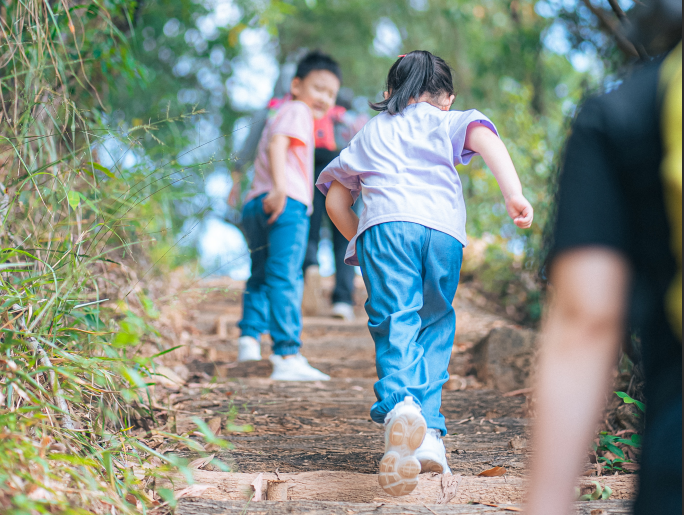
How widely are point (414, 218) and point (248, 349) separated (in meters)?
1.76

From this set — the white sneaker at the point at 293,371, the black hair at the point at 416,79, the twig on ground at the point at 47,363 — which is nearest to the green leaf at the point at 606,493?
the black hair at the point at 416,79

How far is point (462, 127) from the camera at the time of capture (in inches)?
69.2

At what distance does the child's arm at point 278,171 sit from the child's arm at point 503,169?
1.35m

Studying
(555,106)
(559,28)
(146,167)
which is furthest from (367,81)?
(146,167)

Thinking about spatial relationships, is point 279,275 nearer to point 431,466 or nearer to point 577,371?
point 431,466

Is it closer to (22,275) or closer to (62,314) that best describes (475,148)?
(62,314)

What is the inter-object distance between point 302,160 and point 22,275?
159 centimetres

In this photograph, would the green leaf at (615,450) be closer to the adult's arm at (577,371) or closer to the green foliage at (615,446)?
the green foliage at (615,446)

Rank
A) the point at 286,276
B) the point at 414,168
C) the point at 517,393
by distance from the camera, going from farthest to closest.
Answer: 1. the point at 286,276
2. the point at 517,393
3. the point at 414,168

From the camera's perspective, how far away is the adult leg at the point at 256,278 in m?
3.21

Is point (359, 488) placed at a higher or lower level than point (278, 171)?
lower

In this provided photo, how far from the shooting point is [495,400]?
257cm

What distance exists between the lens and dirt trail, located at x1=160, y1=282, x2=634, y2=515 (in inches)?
59.9

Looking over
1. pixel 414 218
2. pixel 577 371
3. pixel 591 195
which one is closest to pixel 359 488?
pixel 414 218
